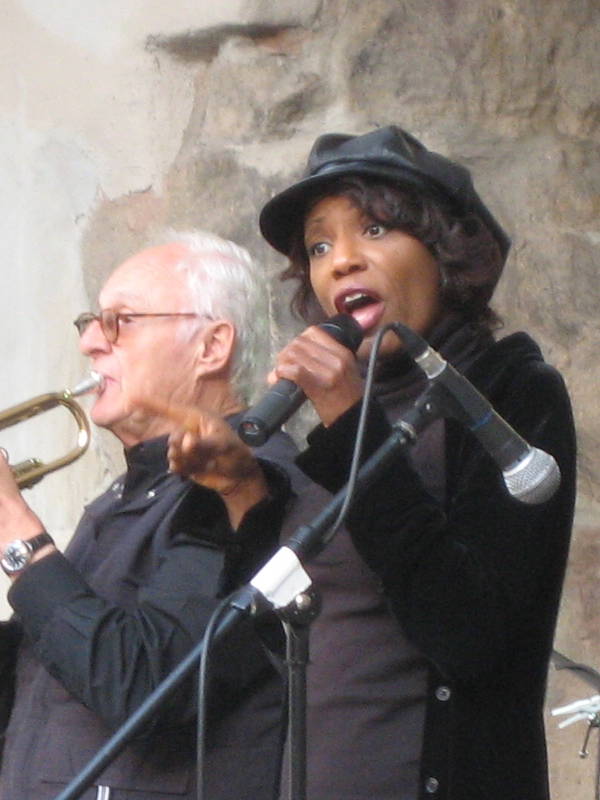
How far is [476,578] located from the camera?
5.16ft

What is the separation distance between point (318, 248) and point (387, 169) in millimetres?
124

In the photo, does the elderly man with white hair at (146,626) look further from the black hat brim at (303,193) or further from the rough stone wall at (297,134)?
the rough stone wall at (297,134)

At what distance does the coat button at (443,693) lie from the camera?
161 cm

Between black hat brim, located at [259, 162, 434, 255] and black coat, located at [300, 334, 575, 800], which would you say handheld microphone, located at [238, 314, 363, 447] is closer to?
black coat, located at [300, 334, 575, 800]

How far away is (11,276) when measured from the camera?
2.73m

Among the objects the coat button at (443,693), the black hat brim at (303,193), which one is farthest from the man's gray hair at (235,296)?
the coat button at (443,693)

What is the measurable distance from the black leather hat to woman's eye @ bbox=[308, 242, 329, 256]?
0.05 metres

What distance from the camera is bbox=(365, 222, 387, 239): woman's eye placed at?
1.79 meters

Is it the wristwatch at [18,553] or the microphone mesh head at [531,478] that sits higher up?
the microphone mesh head at [531,478]

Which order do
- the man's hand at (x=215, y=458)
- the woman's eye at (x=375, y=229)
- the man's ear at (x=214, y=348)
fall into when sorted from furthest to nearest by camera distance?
1. the man's ear at (x=214, y=348)
2. the woman's eye at (x=375, y=229)
3. the man's hand at (x=215, y=458)

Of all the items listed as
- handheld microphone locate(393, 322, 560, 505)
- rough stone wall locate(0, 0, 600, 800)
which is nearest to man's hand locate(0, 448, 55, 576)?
handheld microphone locate(393, 322, 560, 505)

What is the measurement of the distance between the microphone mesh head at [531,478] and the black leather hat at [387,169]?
46cm

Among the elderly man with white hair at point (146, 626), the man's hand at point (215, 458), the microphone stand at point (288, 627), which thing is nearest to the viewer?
the microphone stand at point (288, 627)

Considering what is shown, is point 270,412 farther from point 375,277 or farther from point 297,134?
point 297,134
